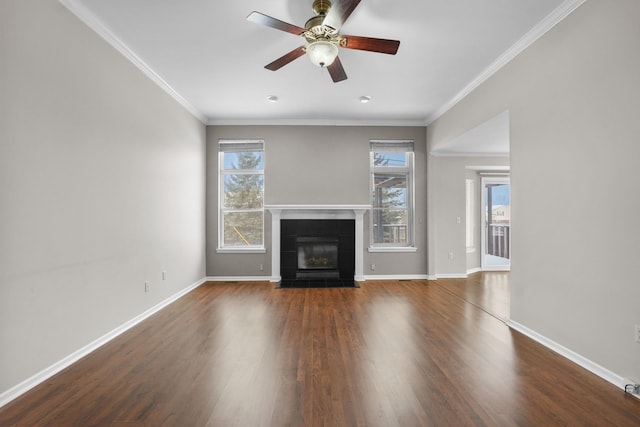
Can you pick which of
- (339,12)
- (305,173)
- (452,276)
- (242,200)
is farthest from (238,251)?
(339,12)

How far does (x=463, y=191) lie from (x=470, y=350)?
12.4 ft

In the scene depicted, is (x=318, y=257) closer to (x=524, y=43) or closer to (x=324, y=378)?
(x=324, y=378)

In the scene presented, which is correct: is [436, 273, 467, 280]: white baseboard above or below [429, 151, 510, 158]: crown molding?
below

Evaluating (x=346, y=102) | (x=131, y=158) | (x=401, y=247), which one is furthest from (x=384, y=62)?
(x=401, y=247)

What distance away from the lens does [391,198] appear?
5703 mm

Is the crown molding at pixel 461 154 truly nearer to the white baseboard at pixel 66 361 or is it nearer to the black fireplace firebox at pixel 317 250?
the black fireplace firebox at pixel 317 250

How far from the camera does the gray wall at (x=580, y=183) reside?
2041 mm

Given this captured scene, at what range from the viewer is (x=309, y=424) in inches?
65.5

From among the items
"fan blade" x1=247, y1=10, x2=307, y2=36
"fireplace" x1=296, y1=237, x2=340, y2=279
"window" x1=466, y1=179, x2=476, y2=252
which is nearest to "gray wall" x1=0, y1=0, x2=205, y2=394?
"fan blade" x1=247, y1=10, x2=307, y2=36

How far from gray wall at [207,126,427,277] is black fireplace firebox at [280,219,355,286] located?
305 mm

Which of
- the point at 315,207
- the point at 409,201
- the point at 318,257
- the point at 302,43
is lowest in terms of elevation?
the point at 318,257

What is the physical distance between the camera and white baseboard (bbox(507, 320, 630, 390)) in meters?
2.08

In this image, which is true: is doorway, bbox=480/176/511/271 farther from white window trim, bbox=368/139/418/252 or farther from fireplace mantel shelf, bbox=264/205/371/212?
fireplace mantel shelf, bbox=264/205/371/212

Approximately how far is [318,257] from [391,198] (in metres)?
1.68
